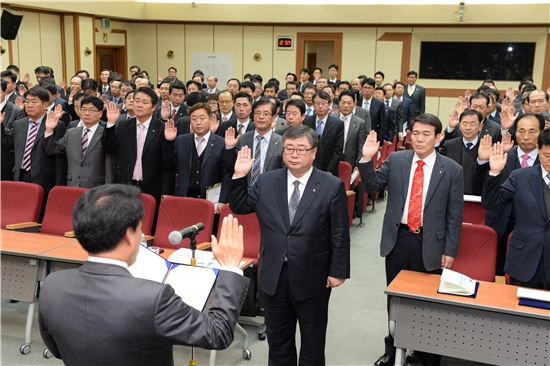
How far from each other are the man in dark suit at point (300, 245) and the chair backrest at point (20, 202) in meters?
2.48

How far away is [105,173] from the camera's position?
5.33m

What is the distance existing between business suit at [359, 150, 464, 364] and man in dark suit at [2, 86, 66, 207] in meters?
3.27

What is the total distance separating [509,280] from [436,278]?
66 cm

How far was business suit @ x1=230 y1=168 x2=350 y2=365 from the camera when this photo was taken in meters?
3.20

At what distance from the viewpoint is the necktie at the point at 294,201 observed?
10.7 feet

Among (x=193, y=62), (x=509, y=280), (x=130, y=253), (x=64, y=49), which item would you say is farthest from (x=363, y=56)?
(x=130, y=253)

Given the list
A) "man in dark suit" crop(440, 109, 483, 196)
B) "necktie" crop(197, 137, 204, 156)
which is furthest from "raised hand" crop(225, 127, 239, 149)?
"man in dark suit" crop(440, 109, 483, 196)

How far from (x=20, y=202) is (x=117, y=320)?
365cm

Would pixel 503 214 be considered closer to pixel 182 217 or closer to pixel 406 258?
pixel 406 258

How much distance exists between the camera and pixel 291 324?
3.33 m

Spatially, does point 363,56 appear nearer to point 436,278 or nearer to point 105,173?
point 105,173

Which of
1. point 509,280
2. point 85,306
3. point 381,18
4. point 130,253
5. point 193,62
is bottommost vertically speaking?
point 509,280

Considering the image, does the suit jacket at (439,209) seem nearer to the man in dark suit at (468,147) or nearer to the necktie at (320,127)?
the man in dark suit at (468,147)

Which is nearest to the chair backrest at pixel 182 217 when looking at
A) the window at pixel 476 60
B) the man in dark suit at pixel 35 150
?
the man in dark suit at pixel 35 150
